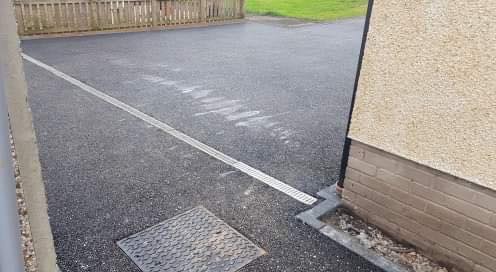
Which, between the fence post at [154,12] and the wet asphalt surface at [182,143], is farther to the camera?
the fence post at [154,12]

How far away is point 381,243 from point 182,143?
8.43ft

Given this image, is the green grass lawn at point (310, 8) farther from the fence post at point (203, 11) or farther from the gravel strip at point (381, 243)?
the gravel strip at point (381, 243)

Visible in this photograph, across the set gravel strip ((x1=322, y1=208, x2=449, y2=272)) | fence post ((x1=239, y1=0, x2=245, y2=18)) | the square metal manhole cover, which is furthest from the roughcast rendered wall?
fence post ((x1=239, y1=0, x2=245, y2=18))

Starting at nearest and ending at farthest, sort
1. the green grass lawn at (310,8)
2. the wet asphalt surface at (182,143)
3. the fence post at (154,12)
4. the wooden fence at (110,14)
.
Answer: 1. the wet asphalt surface at (182,143)
2. the wooden fence at (110,14)
3. the fence post at (154,12)
4. the green grass lawn at (310,8)

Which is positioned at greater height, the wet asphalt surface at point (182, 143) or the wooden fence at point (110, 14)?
the wooden fence at point (110, 14)

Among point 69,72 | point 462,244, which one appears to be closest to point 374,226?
point 462,244

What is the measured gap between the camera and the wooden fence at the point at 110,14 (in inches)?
401

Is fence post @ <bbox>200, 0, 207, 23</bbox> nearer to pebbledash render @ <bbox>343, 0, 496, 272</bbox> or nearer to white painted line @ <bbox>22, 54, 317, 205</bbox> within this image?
white painted line @ <bbox>22, 54, 317, 205</bbox>

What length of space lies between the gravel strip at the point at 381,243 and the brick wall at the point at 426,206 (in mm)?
61

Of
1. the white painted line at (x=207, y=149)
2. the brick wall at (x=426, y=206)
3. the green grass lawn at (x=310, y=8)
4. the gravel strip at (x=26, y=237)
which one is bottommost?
the white painted line at (x=207, y=149)

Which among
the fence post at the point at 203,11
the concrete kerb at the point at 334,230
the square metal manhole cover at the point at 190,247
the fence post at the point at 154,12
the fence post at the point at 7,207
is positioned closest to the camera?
the fence post at the point at 7,207

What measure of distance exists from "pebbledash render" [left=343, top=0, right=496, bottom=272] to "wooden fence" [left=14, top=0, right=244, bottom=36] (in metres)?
9.85

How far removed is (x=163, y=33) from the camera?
12.1 meters

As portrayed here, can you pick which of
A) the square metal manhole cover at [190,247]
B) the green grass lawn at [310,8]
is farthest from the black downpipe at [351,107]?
the green grass lawn at [310,8]
